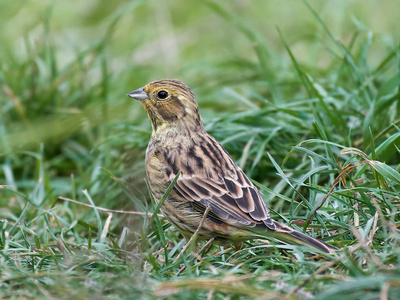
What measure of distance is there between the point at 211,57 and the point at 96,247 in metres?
5.41

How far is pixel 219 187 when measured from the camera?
4047 mm

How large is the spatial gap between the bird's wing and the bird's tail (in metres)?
0.04

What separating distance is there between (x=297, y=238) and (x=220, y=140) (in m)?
1.96

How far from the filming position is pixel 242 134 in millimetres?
5230

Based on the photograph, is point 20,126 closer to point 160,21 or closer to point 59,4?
point 160,21

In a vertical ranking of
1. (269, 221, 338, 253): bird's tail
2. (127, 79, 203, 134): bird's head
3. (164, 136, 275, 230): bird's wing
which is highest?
(127, 79, 203, 134): bird's head

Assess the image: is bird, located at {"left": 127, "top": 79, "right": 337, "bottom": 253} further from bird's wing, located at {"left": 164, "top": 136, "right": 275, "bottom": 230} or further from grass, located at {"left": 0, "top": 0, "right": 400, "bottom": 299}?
grass, located at {"left": 0, "top": 0, "right": 400, "bottom": 299}

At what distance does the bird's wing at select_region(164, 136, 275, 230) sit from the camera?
3816mm

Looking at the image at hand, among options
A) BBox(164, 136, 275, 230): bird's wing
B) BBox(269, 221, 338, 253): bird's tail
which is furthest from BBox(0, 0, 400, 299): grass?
BBox(164, 136, 275, 230): bird's wing

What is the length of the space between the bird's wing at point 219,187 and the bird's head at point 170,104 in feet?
1.07

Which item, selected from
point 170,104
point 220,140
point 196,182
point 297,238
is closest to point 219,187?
point 196,182

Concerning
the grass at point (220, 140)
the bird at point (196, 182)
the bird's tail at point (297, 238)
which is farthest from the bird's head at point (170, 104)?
the bird's tail at point (297, 238)

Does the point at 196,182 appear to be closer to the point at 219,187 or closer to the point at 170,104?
the point at 219,187

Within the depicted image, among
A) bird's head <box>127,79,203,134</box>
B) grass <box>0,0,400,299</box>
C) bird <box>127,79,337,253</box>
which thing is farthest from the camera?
bird's head <box>127,79,203,134</box>
